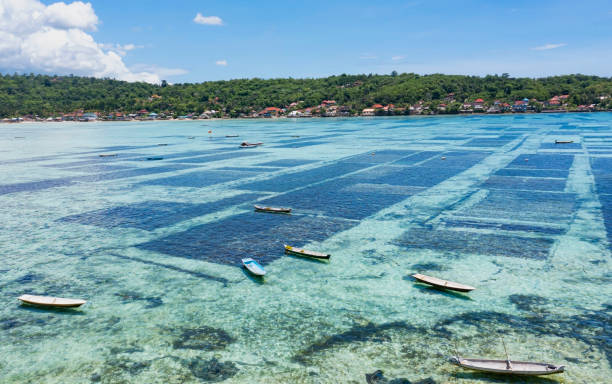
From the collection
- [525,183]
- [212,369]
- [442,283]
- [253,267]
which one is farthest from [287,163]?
[212,369]

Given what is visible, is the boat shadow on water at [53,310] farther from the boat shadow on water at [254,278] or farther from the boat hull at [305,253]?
A: the boat hull at [305,253]

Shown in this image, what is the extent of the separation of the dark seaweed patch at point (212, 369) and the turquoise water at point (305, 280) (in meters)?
0.05

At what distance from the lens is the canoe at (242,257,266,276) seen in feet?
64.4

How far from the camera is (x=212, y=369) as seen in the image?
44.0 ft

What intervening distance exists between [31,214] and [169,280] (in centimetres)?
1871

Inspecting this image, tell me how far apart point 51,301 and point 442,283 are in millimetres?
15829

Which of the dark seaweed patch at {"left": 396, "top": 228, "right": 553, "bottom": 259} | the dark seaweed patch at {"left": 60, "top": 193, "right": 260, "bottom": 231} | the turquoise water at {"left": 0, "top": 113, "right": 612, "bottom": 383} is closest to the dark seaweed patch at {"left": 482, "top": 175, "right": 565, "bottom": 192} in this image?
the turquoise water at {"left": 0, "top": 113, "right": 612, "bottom": 383}

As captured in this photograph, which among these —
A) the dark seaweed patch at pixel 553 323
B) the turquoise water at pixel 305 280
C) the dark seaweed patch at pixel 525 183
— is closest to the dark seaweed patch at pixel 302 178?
the turquoise water at pixel 305 280

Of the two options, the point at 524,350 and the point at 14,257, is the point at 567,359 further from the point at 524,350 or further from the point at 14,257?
the point at 14,257

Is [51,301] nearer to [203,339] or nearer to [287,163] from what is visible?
[203,339]

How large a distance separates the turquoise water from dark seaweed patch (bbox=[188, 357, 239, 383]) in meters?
0.05

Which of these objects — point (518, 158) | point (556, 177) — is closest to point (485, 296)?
point (556, 177)

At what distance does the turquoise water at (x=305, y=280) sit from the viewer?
1384 centimetres

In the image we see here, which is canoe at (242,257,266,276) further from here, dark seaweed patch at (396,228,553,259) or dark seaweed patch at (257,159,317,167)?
dark seaweed patch at (257,159,317,167)
